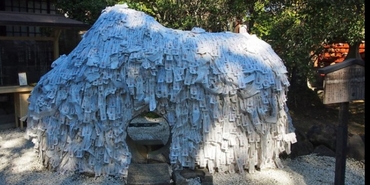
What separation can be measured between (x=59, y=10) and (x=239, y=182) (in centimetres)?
808

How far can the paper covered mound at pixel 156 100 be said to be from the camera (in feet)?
16.7

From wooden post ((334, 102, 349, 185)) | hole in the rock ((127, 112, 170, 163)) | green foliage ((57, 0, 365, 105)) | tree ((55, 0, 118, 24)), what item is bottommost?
hole in the rock ((127, 112, 170, 163))

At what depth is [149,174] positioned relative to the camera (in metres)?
5.07

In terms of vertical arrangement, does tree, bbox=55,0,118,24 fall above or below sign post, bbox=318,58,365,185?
above

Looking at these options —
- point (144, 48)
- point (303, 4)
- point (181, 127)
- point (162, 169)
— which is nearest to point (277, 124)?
point (181, 127)

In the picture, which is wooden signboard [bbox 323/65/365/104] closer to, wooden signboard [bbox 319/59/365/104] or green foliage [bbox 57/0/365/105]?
wooden signboard [bbox 319/59/365/104]

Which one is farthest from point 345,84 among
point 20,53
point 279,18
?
point 20,53

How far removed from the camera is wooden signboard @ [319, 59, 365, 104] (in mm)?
4082

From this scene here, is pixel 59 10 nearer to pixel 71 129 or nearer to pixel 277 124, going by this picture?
pixel 71 129

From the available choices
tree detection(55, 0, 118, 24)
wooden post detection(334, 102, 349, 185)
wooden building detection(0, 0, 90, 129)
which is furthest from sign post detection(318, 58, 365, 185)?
tree detection(55, 0, 118, 24)

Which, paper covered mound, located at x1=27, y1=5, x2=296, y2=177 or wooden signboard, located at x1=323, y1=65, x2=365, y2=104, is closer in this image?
wooden signboard, located at x1=323, y1=65, x2=365, y2=104

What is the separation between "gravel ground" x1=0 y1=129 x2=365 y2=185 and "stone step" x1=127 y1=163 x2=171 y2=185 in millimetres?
215

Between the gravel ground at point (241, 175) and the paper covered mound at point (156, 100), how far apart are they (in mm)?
165

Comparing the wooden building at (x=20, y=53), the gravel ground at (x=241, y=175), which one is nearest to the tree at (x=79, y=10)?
the wooden building at (x=20, y=53)
